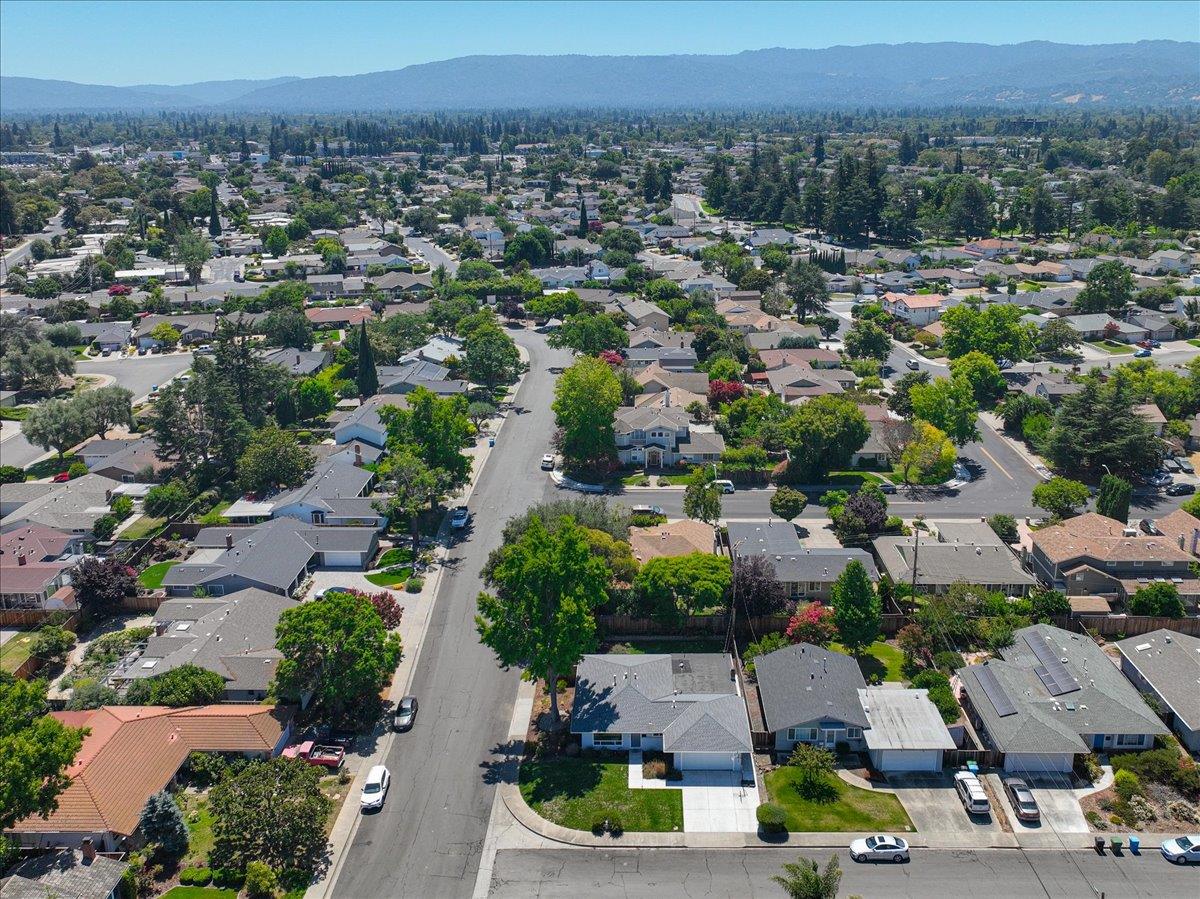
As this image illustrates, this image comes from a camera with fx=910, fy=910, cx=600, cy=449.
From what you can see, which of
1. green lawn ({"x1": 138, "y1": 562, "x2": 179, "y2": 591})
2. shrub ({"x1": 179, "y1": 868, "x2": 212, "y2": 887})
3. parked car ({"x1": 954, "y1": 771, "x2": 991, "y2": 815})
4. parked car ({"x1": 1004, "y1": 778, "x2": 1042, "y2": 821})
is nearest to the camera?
shrub ({"x1": 179, "y1": 868, "x2": 212, "y2": 887})

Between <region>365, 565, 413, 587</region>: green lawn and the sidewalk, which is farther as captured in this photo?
<region>365, 565, 413, 587</region>: green lawn

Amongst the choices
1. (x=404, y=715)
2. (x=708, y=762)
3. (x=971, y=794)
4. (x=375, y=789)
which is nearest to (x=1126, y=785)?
(x=971, y=794)

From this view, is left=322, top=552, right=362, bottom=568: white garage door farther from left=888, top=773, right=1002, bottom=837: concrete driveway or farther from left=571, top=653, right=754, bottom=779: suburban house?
left=888, top=773, right=1002, bottom=837: concrete driveway

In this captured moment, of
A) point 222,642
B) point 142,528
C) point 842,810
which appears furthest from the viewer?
point 142,528

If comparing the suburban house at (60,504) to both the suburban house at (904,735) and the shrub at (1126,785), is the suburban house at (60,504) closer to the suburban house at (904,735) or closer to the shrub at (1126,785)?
the suburban house at (904,735)

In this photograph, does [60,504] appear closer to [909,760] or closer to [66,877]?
[66,877]

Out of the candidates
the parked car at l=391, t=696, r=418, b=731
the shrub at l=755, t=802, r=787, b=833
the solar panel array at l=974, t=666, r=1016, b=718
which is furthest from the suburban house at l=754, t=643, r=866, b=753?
the parked car at l=391, t=696, r=418, b=731

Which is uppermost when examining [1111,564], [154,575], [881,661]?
[1111,564]
